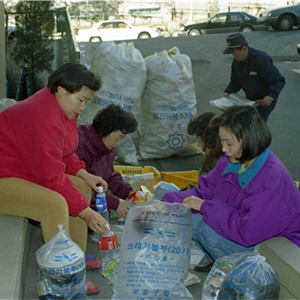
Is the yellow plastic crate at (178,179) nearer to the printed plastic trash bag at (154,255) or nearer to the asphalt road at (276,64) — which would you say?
the asphalt road at (276,64)

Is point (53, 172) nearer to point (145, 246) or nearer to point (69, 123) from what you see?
point (69, 123)

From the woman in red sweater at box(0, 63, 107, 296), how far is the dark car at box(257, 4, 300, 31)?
454 inches

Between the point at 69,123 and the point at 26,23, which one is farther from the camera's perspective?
the point at 26,23

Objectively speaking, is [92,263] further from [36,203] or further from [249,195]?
[249,195]

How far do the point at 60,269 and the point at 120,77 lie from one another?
287 cm

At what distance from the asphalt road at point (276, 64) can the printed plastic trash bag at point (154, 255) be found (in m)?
2.42

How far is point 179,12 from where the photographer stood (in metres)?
22.9

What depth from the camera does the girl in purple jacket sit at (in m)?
1.97

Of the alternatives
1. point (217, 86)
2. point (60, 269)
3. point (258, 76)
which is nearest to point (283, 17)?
point (217, 86)

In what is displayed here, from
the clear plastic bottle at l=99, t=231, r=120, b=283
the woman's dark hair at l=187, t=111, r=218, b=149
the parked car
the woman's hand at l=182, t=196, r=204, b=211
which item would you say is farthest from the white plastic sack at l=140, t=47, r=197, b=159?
the parked car

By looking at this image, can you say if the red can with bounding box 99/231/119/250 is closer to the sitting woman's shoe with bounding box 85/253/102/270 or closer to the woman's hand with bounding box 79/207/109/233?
the sitting woman's shoe with bounding box 85/253/102/270

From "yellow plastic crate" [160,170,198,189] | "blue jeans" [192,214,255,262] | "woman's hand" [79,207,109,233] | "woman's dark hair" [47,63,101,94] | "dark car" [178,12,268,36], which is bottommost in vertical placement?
"yellow plastic crate" [160,170,198,189]

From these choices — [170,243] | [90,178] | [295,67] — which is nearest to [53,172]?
[90,178]

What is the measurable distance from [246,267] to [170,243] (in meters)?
0.42
